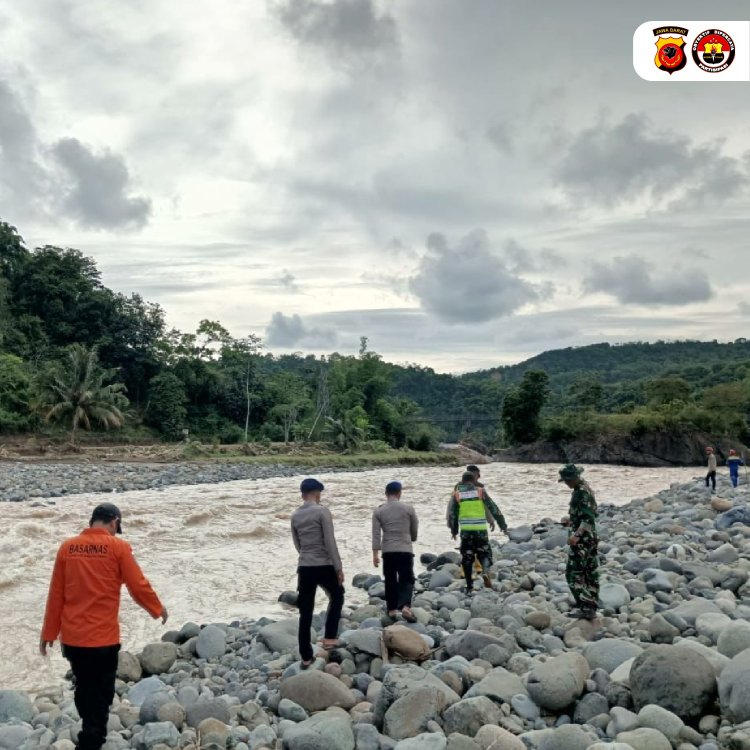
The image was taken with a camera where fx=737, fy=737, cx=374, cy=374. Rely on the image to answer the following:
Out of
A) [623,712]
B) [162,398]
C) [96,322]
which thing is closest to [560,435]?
[162,398]

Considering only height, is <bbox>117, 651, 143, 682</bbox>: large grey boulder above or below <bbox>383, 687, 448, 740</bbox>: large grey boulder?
below

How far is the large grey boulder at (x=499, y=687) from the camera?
216 inches

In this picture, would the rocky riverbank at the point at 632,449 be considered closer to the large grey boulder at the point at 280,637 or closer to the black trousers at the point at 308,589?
the large grey boulder at the point at 280,637

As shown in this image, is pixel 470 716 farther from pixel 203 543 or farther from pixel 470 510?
pixel 203 543

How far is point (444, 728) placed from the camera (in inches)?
200

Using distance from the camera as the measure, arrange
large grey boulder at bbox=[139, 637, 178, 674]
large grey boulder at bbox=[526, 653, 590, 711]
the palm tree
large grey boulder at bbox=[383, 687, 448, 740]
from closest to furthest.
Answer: large grey boulder at bbox=[383, 687, 448, 740] → large grey boulder at bbox=[526, 653, 590, 711] → large grey boulder at bbox=[139, 637, 178, 674] → the palm tree

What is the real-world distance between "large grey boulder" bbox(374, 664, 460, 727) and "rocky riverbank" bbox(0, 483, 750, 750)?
0.01 m

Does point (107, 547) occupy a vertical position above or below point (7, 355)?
below

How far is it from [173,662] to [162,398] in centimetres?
4480

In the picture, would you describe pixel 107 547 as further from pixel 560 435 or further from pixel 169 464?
pixel 560 435

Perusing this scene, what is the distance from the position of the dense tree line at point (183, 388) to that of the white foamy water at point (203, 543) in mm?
19074

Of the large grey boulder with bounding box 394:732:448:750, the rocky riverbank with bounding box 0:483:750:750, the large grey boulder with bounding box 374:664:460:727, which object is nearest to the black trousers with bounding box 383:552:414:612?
the rocky riverbank with bounding box 0:483:750:750

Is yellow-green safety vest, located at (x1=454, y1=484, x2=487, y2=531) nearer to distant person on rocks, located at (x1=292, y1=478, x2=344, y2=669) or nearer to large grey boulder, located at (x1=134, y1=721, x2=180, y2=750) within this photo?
distant person on rocks, located at (x1=292, y1=478, x2=344, y2=669)

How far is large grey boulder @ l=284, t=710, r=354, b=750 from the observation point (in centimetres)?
494
